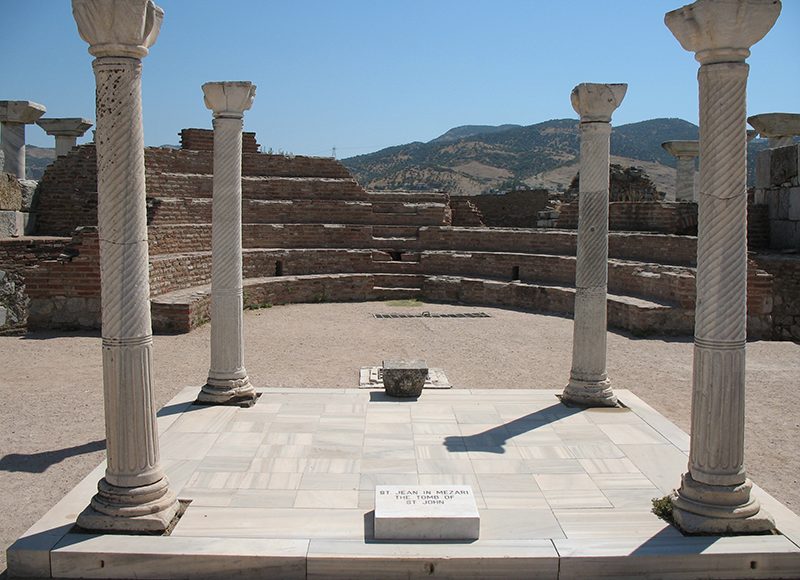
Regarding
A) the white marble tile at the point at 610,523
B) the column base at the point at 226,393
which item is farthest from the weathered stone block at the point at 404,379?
the white marble tile at the point at 610,523

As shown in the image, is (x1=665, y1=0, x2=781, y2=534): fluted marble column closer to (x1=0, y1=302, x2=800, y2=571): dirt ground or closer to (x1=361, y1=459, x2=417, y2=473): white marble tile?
(x1=0, y1=302, x2=800, y2=571): dirt ground

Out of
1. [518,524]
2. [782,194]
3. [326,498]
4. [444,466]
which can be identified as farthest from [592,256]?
[782,194]

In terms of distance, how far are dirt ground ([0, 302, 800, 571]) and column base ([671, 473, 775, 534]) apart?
1.18 metres

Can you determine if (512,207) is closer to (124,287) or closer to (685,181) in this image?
(685,181)

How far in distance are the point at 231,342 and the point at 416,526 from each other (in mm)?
3980

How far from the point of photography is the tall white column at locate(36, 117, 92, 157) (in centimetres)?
2350

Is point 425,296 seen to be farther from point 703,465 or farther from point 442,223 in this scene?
point 703,465

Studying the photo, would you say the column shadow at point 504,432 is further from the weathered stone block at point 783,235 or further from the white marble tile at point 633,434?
the weathered stone block at point 783,235

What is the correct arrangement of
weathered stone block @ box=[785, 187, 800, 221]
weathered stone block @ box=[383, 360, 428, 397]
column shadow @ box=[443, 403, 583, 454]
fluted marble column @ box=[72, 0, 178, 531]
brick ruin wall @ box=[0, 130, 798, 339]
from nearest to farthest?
fluted marble column @ box=[72, 0, 178, 531]
column shadow @ box=[443, 403, 583, 454]
weathered stone block @ box=[383, 360, 428, 397]
brick ruin wall @ box=[0, 130, 798, 339]
weathered stone block @ box=[785, 187, 800, 221]

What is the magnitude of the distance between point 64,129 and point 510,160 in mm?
57998

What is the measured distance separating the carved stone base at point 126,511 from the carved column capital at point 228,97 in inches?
172

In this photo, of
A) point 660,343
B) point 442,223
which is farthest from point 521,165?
point 660,343

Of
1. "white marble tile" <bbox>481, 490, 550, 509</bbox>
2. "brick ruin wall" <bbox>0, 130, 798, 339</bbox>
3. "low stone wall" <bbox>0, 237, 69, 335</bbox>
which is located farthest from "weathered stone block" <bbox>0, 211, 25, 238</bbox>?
"white marble tile" <bbox>481, 490, 550, 509</bbox>

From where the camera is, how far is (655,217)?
1862 cm
